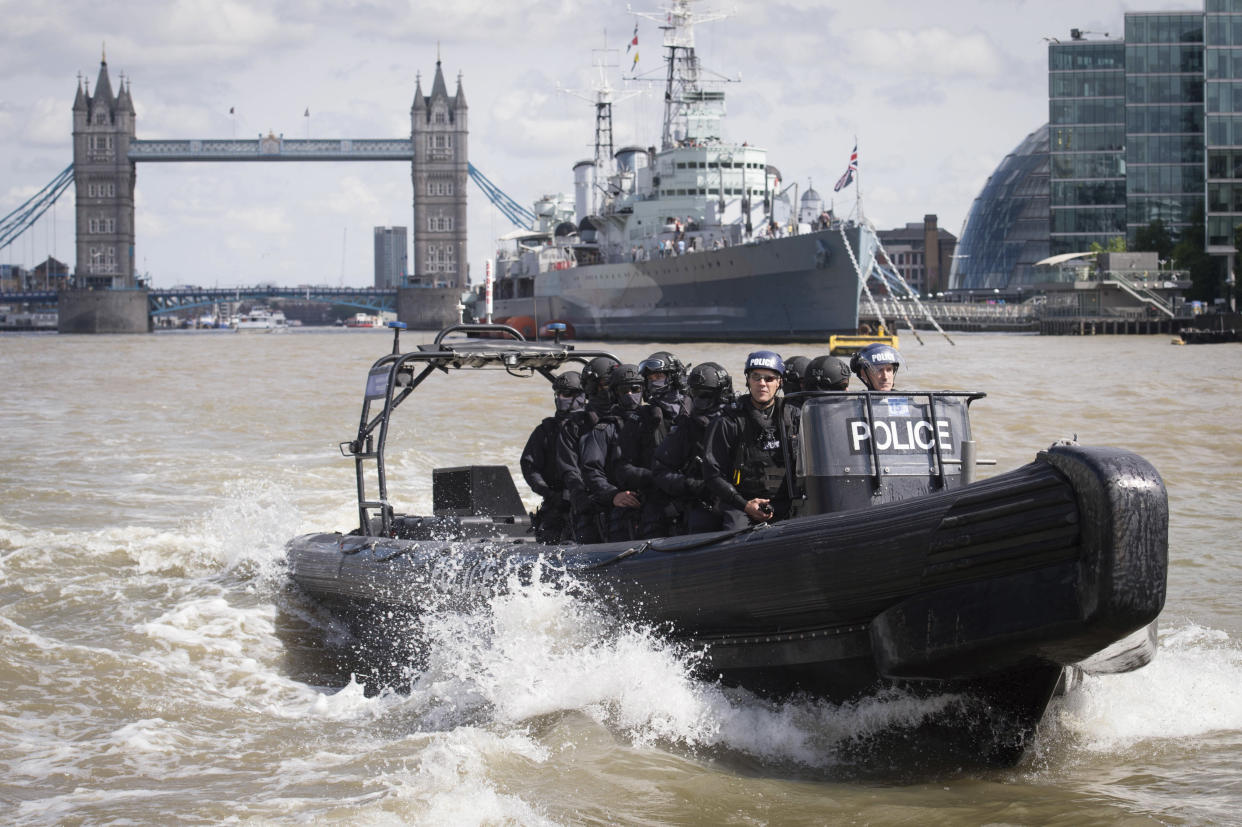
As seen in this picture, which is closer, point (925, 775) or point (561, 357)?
point (925, 775)

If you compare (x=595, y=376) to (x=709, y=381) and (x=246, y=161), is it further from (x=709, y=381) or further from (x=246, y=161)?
(x=246, y=161)

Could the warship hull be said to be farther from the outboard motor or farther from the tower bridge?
the tower bridge

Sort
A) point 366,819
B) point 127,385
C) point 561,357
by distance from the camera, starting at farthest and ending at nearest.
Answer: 1. point 127,385
2. point 561,357
3. point 366,819

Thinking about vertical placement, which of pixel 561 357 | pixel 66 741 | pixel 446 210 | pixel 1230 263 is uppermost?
pixel 446 210

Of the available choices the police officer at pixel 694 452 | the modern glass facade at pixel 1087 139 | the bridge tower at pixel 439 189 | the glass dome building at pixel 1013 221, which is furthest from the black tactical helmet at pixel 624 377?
the bridge tower at pixel 439 189

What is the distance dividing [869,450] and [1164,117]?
93.8 metres

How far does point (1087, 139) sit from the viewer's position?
96.8 m

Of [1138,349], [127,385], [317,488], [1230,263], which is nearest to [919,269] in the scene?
[1230,263]

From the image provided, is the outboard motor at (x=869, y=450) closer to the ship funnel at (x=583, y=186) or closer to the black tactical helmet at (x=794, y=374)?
the black tactical helmet at (x=794, y=374)

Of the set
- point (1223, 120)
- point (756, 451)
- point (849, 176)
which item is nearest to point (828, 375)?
point (756, 451)

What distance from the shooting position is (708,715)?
21.6 ft

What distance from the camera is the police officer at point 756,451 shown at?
269 inches

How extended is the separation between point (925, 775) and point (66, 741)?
4.37m

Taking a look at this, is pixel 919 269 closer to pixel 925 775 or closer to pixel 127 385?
pixel 127 385
